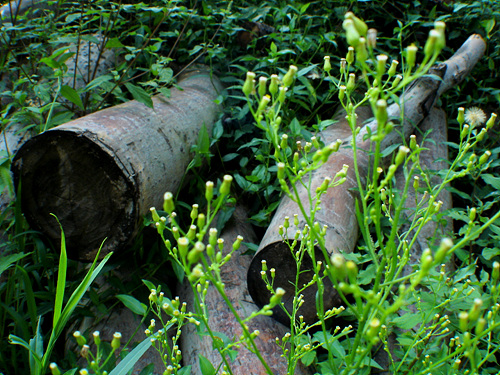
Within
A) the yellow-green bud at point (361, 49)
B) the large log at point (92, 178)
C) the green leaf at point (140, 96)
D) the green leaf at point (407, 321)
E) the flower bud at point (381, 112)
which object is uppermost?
the yellow-green bud at point (361, 49)

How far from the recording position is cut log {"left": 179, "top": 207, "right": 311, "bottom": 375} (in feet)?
4.37

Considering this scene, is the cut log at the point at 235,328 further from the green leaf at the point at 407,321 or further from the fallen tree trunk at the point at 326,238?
the green leaf at the point at 407,321

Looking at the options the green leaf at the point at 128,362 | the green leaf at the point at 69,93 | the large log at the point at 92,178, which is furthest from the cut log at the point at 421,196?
the green leaf at the point at 69,93

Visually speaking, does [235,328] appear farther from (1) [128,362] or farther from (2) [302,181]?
(2) [302,181]

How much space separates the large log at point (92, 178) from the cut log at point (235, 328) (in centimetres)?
45

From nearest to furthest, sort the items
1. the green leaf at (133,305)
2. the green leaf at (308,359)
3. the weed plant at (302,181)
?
the weed plant at (302,181), the green leaf at (308,359), the green leaf at (133,305)

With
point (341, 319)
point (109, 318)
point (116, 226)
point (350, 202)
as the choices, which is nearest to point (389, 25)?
point (350, 202)

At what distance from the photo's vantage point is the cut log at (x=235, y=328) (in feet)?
4.37

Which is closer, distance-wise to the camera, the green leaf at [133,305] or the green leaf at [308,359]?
the green leaf at [308,359]

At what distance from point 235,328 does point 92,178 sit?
→ 32.8 inches

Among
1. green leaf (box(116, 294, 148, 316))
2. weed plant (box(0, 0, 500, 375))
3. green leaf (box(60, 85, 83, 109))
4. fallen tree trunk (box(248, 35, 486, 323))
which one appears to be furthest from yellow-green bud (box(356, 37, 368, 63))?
green leaf (box(60, 85, 83, 109))

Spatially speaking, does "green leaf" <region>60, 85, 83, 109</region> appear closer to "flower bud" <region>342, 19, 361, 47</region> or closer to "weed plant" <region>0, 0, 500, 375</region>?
"weed plant" <region>0, 0, 500, 375</region>

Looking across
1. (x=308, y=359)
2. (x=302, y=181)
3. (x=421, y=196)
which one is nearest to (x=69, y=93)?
(x=302, y=181)

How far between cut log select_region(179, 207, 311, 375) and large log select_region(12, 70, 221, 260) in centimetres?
45
